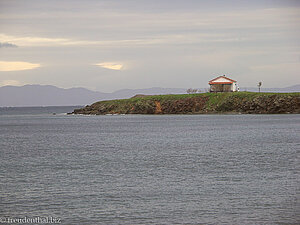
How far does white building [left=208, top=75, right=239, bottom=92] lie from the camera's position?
173m

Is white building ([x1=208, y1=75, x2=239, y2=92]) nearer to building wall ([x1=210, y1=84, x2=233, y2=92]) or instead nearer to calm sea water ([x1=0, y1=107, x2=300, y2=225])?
building wall ([x1=210, y1=84, x2=233, y2=92])

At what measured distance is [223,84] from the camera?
173500mm

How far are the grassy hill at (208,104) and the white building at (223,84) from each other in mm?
6388

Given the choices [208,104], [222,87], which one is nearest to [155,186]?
[208,104]

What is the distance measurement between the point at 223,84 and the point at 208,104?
509 inches

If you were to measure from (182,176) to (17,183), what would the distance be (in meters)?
12.8

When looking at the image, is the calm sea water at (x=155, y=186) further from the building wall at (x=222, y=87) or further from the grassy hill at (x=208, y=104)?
the building wall at (x=222, y=87)

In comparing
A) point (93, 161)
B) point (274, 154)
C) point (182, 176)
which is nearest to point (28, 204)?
point (182, 176)

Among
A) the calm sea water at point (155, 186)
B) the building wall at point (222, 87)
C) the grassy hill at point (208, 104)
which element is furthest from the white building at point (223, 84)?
the calm sea water at point (155, 186)

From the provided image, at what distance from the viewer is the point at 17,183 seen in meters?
34.9

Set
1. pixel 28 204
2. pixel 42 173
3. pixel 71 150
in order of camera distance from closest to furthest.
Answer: pixel 28 204
pixel 42 173
pixel 71 150

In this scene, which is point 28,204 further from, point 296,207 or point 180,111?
point 180,111

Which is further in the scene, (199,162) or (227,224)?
(199,162)

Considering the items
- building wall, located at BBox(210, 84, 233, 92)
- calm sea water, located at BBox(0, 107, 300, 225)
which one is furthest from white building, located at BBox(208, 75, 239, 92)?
calm sea water, located at BBox(0, 107, 300, 225)
